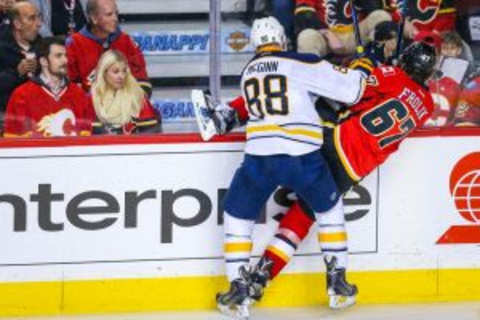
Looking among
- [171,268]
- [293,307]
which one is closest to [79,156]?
[171,268]

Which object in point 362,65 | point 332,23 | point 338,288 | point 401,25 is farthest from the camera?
point 332,23

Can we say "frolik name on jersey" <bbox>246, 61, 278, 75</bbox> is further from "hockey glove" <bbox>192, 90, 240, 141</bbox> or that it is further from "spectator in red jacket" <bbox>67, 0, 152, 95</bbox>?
"spectator in red jacket" <bbox>67, 0, 152, 95</bbox>

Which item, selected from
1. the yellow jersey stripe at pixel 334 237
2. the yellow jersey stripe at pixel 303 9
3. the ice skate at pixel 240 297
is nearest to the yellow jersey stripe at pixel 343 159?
the yellow jersey stripe at pixel 334 237

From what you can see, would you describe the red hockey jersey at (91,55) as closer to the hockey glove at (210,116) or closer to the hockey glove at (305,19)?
the hockey glove at (210,116)

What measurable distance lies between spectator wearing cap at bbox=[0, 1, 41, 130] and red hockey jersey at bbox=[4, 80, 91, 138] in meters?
0.04

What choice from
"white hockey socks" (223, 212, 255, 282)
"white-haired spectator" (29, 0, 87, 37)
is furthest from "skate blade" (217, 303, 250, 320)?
"white-haired spectator" (29, 0, 87, 37)

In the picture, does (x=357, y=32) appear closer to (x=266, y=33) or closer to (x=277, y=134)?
(x=266, y=33)

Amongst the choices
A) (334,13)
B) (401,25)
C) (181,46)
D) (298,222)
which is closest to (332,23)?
(334,13)

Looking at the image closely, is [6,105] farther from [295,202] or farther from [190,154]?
[295,202]

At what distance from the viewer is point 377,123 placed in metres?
5.89

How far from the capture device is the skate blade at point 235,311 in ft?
19.3

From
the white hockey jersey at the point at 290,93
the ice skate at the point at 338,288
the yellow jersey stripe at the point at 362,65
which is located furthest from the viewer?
the yellow jersey stripe at the point at 362,65

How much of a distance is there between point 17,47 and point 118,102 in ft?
1.50

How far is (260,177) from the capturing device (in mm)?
5801
